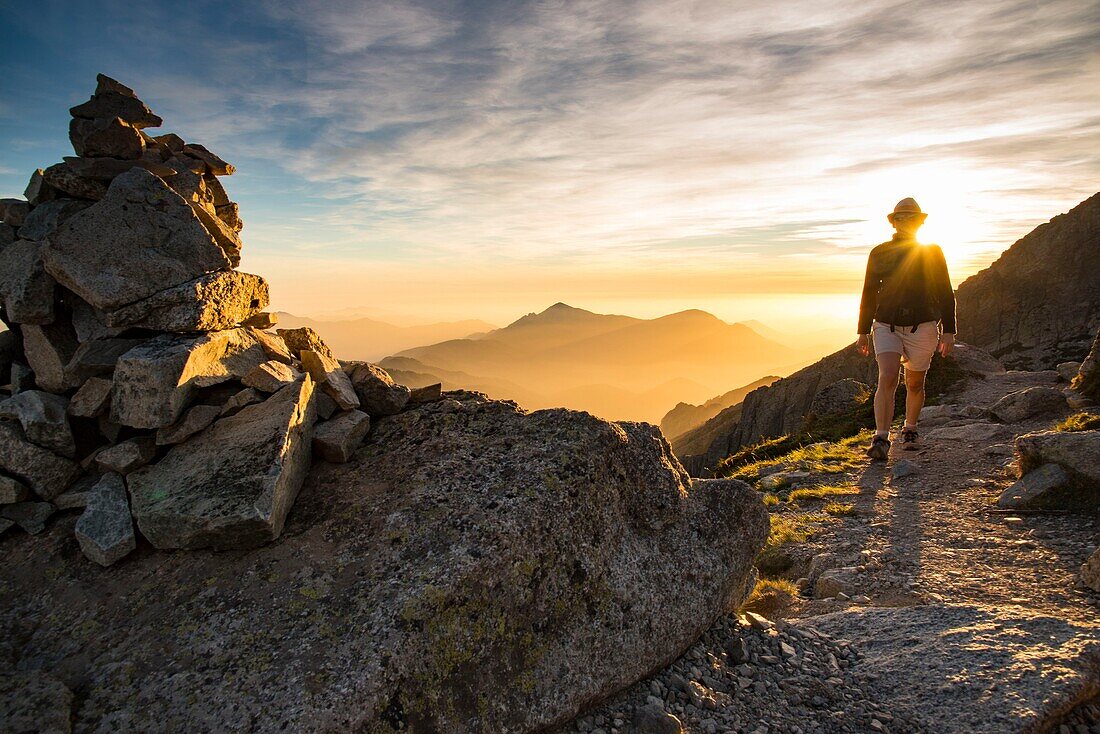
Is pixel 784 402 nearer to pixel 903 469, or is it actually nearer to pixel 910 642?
pixel 903 469

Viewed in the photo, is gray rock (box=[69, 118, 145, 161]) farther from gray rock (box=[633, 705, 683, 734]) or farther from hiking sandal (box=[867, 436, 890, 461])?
hiking sandal (box=[867, 436, 890, 461])

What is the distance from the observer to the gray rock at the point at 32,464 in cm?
614

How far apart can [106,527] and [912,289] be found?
14559 millimetres

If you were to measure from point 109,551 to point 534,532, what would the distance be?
14.1 feet

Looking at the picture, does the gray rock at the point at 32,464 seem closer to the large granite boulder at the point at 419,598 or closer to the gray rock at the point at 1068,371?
the large granite boulder at the point at 419,598

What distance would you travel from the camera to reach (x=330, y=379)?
7395 millimetres

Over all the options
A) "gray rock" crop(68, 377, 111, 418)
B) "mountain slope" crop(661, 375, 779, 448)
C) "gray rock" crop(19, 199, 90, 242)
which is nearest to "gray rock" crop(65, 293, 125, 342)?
"gray rock" crop(68, 377, 111, 418)

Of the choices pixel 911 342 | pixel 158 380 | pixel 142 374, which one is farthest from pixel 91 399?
pixel 911 342

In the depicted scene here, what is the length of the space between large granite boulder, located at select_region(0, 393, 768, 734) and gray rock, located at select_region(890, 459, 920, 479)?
7.82 metres

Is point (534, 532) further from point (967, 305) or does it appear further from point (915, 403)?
point (967, 305)

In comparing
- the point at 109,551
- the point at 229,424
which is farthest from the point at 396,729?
the point at 229,424

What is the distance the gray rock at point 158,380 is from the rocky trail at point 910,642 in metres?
5.50

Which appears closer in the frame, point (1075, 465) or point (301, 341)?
point (301, 341)

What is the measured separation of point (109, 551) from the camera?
5.59 m
